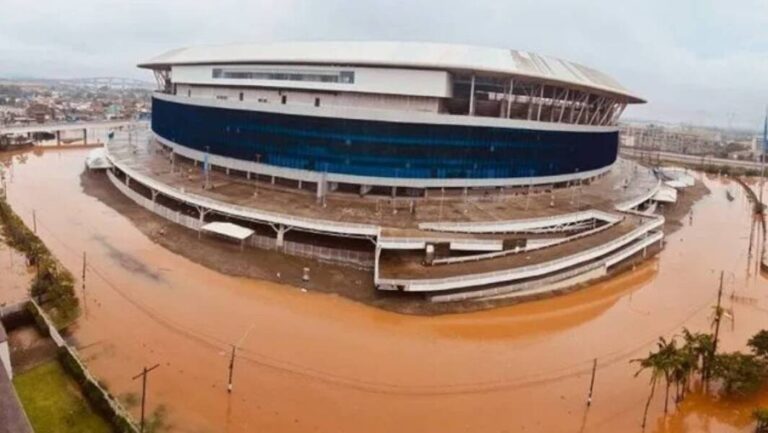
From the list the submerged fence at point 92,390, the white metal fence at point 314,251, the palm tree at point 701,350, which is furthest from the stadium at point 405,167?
the submerged fence at point 92,390

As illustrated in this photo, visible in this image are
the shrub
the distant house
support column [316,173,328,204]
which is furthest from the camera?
the distant house

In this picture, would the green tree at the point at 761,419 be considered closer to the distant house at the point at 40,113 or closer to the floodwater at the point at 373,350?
the floodwater at the point at 373,350

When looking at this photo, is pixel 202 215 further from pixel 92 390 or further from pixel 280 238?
pixel 92 390

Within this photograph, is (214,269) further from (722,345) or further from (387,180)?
(722,345)

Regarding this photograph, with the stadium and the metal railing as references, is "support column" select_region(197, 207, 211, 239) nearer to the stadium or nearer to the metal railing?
the stadium

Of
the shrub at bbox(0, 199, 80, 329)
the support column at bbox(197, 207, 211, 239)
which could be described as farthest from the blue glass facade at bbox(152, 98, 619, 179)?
the shrub at bbox(0, 199, 80, 329)

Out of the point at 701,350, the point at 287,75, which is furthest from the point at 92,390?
the point at 287,75
